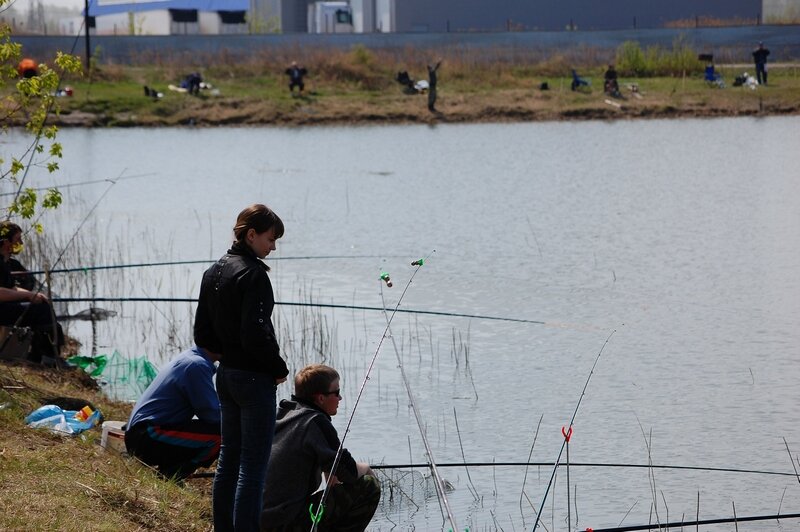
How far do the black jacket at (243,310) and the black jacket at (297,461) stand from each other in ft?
1.28

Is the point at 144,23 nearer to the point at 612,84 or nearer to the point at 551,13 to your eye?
the point at 551,13

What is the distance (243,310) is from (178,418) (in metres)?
1.40

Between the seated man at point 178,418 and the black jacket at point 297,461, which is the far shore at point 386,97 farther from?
the black jacket at point 297,461

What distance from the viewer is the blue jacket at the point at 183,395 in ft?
18.0

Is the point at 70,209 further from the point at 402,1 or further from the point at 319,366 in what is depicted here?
the point at 402,1

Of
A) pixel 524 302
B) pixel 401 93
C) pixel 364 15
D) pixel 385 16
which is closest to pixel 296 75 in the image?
pixel 401 93

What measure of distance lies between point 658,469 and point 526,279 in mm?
5516

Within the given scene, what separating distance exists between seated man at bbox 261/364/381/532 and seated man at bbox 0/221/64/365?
3.21 m

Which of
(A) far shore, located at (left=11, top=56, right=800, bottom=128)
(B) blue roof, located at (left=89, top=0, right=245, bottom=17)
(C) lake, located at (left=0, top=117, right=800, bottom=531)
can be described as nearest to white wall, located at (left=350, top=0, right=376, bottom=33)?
(B) blue roof, located at (left=89, top=0, right=245, bottom=17)

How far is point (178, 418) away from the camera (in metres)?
5.60

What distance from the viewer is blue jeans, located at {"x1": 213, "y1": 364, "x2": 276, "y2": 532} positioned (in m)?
4.46

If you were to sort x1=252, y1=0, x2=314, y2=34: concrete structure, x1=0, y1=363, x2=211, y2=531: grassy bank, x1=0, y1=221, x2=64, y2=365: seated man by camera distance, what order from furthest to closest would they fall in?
x1=252, y1=0, x2=314, y2=34: concrete structure < x1=0, y1=221, x2=64, y2=365: seated man < x1=0, y1=363, x2=211, y2=531: grassy bank

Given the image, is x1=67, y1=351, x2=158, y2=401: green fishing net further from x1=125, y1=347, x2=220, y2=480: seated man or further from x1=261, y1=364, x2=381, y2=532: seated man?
x1=261, y1=364, x2=381, y2=532: seated man

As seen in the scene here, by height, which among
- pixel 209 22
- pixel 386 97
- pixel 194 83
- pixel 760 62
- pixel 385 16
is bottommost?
pixel 386 97
